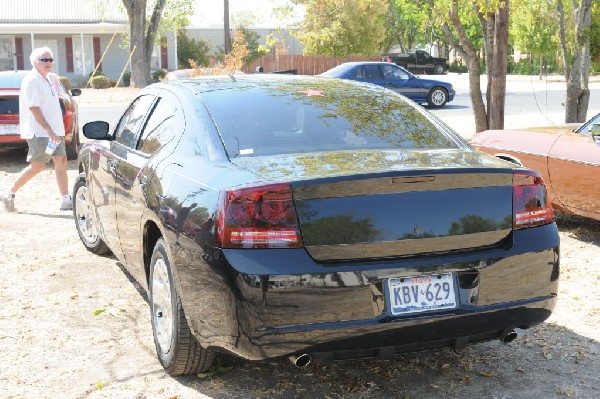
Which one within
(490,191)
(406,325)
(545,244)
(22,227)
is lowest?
(22,227)

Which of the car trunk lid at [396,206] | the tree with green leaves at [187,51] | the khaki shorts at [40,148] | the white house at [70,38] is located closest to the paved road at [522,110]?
the khaki shorts at [40,148]

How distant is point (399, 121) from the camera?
496 centimetres

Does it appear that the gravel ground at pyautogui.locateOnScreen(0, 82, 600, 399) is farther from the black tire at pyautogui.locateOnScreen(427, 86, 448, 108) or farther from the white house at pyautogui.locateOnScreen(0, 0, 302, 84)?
the white house at pyautogui.locateOnScreen(0, 0, 302, 84)

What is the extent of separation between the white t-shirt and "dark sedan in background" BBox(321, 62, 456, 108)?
620 inches

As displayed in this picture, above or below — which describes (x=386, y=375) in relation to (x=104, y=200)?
below

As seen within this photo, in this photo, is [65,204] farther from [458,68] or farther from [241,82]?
[458,68]

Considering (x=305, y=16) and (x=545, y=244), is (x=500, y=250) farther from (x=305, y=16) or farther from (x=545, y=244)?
(x=305, y=16)

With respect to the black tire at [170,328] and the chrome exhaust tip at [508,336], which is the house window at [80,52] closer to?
the black tire at [170,328]

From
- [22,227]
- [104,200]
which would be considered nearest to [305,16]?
[22,227]

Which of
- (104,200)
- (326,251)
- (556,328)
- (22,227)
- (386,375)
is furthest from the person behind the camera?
(22,227)

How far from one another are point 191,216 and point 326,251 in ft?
2.45

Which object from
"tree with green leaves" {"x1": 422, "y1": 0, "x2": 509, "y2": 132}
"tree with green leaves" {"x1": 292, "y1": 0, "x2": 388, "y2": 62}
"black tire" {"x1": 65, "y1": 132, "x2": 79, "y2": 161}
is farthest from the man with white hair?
"tree with green leaves" {"x1": 292, "y1": 0, "x2": 388, "y2": 62}

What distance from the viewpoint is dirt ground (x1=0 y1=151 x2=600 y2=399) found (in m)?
4.39

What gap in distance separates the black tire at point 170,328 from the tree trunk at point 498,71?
8.88 meters
